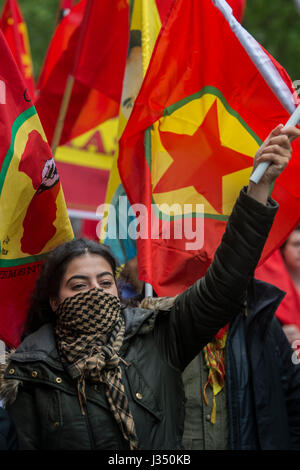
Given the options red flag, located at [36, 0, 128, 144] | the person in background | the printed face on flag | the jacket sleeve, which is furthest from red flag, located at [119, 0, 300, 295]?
red flag, located at [36, 0, 128, 144]

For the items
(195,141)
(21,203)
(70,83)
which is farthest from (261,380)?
(70,83)

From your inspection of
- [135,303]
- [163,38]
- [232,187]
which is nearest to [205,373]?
[135,303]

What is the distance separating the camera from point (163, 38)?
9.64 feet

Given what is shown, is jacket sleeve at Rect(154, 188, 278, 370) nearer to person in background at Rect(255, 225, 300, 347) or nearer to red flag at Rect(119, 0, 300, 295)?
red flag at Rect(119, 0, 300, 295)

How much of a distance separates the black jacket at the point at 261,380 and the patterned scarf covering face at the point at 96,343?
0.61 m

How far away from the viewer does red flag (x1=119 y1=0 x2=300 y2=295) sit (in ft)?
9.07

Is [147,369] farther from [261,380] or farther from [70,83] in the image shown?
[70,83]

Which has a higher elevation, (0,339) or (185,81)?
(185,81)

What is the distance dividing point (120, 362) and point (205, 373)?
0.56 metres

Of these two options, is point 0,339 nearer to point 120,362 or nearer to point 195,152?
point 120,362

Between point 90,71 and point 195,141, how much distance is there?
1528 mm

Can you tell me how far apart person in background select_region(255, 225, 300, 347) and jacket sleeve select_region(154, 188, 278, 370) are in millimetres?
1250

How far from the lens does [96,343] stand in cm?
214

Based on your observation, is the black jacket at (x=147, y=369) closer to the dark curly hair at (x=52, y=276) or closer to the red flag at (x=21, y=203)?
the dark curly hair at (x=52, y=276)
